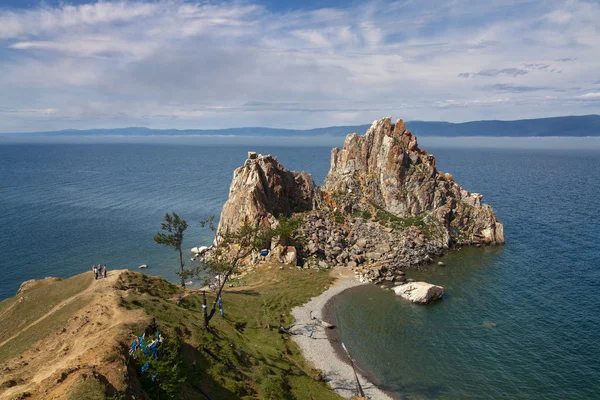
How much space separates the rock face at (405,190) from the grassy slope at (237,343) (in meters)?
43.5

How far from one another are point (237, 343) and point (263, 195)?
44.8m

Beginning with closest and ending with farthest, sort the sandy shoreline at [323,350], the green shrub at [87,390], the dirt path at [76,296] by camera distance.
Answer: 1. the green shrub at [87,390]
2. the dirt path at [76,296]
3. the sandy shoreline at [323,350]

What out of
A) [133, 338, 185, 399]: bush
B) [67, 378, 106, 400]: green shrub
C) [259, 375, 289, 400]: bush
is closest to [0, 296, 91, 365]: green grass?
[133, 338, 185, 399]: bush

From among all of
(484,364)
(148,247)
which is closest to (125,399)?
(484,364)

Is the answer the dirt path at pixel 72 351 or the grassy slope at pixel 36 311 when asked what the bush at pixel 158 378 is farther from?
the grassy slope at pixel 36 311

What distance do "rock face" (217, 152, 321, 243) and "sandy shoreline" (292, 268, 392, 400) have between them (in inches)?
874

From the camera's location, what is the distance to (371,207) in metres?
95.2

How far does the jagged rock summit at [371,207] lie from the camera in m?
78.2

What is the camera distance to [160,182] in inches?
7008

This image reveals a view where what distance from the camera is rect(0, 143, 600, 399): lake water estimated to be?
142ft

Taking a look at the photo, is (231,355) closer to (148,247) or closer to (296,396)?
(296,396)

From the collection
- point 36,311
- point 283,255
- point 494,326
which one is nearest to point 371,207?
point 283,255

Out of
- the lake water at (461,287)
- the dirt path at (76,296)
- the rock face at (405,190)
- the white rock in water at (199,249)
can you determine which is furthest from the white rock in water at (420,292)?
the dirt path at (76,296)

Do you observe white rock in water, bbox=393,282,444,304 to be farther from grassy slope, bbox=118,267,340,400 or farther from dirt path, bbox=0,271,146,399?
dirt path, bbox=0,271,146,399
